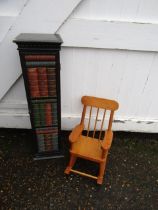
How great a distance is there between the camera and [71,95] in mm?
2793

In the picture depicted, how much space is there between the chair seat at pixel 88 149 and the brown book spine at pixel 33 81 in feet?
2.46

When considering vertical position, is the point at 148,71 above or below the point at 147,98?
above

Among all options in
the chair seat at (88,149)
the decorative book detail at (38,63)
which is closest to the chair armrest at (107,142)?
the chair seat at (88,149)

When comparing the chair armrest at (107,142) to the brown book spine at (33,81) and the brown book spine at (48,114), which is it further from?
the brown book spine at (33,81)

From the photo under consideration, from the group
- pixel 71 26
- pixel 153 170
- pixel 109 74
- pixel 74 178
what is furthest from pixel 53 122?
pixel 153 170

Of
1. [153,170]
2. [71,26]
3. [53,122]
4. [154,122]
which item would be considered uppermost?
[71,26]

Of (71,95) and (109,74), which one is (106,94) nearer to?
(109,74)

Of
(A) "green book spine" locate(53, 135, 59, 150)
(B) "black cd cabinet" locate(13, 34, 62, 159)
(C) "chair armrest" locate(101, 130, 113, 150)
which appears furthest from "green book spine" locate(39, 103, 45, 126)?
(C) "chair armrest" locate(101, 130, 113, 150)

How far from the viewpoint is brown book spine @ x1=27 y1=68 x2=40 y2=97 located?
6.72ft

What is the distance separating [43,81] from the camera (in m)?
2.12

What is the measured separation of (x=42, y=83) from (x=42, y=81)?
23 mm

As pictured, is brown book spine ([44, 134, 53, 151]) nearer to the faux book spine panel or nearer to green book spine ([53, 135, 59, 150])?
green book spine ([53, 135, 59, 150])

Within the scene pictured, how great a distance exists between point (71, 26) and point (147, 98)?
1.43 meters

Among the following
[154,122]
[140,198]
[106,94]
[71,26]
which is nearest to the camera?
[71,26]
